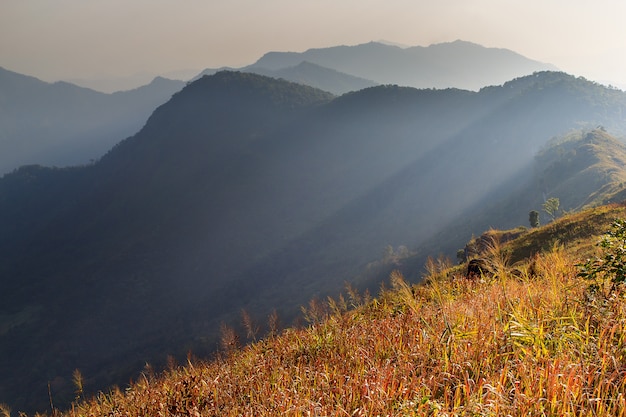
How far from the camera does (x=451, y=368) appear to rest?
3059mm

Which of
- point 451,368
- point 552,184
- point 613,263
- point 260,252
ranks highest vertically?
point 613,263

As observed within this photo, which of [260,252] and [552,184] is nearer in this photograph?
[552,184]

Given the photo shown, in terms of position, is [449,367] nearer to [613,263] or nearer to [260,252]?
[613,263]

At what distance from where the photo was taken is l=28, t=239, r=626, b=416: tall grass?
8.16 feet

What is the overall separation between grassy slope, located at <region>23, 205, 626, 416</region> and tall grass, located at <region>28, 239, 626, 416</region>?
13 mm

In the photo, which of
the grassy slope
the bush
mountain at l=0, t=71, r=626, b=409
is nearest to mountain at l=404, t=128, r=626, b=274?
mountain at l=0, t=71, r=626, b=409

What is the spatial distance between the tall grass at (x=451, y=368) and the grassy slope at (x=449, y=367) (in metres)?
0.01

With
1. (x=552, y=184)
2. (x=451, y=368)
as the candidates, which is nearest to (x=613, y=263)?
(x=451, y=368)

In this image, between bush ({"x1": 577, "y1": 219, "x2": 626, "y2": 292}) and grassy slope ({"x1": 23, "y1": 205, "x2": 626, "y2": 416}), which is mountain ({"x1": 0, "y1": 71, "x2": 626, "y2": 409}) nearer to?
grassy slope ({"x1": 23, "y1": 205, "x2": 626, "y2": 416})

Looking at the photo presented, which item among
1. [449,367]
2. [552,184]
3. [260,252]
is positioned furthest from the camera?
[260,252]

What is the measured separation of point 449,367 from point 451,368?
18mm

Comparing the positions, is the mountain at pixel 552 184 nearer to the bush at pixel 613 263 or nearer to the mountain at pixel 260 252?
the mountain at pixel 260 252

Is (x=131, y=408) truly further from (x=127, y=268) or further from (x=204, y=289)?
(x=127, y=268)

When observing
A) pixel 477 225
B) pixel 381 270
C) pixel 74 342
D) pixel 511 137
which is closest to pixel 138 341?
pixel 74 342
